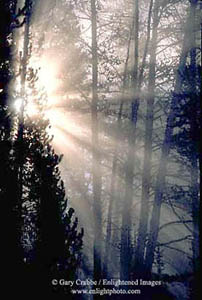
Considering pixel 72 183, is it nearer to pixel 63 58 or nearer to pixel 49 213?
pixel 63 58

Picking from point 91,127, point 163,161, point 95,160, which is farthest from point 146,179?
point 91,127

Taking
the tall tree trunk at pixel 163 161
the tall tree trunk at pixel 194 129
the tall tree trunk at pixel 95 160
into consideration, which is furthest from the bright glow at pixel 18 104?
the tall tree trunk at pixel 194 129

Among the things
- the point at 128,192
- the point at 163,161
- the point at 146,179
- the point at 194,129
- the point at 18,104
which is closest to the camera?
the point at 194,129

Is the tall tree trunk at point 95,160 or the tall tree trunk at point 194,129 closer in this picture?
the tall tree trunk at point 194,129

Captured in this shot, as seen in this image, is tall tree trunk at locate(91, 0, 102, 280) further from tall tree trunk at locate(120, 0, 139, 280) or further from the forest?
tall tree trunk at locate(120, 0, 139, 280)

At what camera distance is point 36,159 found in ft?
23.4

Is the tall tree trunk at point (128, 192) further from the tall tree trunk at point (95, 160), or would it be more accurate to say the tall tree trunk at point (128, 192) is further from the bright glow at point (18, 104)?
the bright glow at point (18, 104)

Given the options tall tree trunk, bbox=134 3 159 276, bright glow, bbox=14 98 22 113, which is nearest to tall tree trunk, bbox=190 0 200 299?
tall tree trunk, bbox=134 3 159 276

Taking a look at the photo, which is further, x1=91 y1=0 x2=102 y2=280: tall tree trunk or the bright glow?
x1=91 y1=0 x2=102 y2=280: tall tree trunk

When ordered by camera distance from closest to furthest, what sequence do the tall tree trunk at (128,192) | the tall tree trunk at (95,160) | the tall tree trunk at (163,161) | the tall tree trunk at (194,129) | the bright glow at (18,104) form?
1. the tall tree trunk at (194,129)
2. the bright glow at (18,104)
3. the tall tree trunk at (163,161)
4. the tall tree trunk at (95,160)
5. the tall tree trunk at (128,192)

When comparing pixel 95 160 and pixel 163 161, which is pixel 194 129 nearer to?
pixel 163 161

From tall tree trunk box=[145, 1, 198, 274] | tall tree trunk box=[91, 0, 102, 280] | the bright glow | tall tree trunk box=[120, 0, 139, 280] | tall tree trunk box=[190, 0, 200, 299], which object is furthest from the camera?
tall tree trunk box=[120, 0, 139, 280]

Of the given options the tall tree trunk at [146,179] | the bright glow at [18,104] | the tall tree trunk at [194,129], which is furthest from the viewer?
the tall tree trunk at [146,179]

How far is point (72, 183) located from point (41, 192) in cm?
1682
